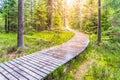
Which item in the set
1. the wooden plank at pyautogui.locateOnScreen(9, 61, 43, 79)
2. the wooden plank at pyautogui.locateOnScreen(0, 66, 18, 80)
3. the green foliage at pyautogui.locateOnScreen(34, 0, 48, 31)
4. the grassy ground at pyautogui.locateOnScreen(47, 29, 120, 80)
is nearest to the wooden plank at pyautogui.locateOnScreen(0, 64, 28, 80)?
the wooden plank at pyautogui.locateOnScreen(0, 66, 18, 80)

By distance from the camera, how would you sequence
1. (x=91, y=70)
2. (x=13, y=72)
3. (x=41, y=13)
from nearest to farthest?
(x=13, y=72)
(x=91, y=70)
(x=41, y=13)

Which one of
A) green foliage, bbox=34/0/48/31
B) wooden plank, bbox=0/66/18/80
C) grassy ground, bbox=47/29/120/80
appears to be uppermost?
green foliage, bbox=34/0/48/31

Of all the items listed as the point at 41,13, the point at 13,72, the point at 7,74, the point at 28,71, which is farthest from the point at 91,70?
the point at 41,13

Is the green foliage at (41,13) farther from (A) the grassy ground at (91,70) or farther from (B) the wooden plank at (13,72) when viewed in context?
(B) the wooden plank at (13,72)

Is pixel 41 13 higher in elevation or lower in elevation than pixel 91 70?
higher

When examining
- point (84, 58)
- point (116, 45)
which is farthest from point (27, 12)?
point (84, 58)

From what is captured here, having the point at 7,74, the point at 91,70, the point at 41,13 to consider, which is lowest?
the point at 91,70

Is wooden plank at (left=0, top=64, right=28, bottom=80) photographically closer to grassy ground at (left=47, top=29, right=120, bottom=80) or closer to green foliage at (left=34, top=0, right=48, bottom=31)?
grassy ground at (left=47, top=29, right=120, bottom=80)

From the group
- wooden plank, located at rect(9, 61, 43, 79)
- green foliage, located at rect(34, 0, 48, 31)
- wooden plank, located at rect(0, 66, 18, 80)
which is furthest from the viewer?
green foliage, located at rect(34, 0, 48, 31)

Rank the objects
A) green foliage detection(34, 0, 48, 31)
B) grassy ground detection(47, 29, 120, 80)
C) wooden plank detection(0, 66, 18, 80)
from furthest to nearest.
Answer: green foliage detection(34, 0, 48, 31), grassy ground detection(47, 29, 120, 80), wooden plank detection(0, 66, 18, 80)

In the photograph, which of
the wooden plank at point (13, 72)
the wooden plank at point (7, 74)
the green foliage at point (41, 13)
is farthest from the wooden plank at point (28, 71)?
the green foliage at point (41, 13)

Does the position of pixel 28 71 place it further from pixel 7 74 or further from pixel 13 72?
pixel 7 74

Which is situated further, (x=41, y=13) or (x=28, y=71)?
(x=41, y=13)

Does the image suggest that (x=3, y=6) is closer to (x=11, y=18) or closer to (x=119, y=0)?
(x=11, y=18)
